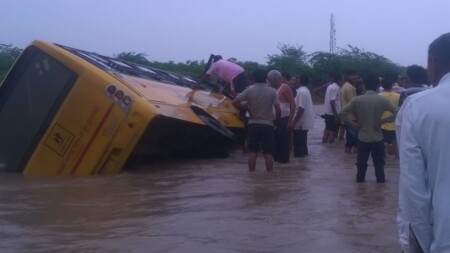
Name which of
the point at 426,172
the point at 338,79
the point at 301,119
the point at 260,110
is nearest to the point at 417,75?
the point at 260,110

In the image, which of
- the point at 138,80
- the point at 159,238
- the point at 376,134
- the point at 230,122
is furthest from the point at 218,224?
the point at 230,122

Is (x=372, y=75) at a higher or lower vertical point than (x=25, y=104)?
higher

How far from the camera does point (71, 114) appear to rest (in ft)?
35.9

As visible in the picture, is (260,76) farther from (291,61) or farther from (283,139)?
(291,61)

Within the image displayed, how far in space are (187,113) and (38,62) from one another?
225cm

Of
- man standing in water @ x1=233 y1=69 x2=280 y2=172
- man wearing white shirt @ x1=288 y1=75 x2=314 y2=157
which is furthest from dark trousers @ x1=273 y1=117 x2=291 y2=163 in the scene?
man standing in water @ x1=233 y1=69 x2=280 y2=172

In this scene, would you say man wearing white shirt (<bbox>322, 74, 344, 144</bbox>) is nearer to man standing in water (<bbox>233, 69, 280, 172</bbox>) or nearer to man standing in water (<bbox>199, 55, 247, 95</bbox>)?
man standing in water (<bbox>199, 55, 247, 95</bbox>)

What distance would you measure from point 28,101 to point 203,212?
425 cm

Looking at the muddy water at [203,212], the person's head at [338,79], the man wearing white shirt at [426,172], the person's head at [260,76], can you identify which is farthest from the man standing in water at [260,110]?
the man wearing white shirt at [426,172]

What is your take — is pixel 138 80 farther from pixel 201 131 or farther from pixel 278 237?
pixel 278 237

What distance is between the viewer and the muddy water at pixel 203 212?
645 centimetres

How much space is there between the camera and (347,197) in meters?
8.90

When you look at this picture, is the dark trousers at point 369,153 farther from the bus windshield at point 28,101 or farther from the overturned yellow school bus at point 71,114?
the bus windshield at point 28,101

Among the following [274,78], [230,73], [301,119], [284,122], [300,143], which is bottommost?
[300,143]
